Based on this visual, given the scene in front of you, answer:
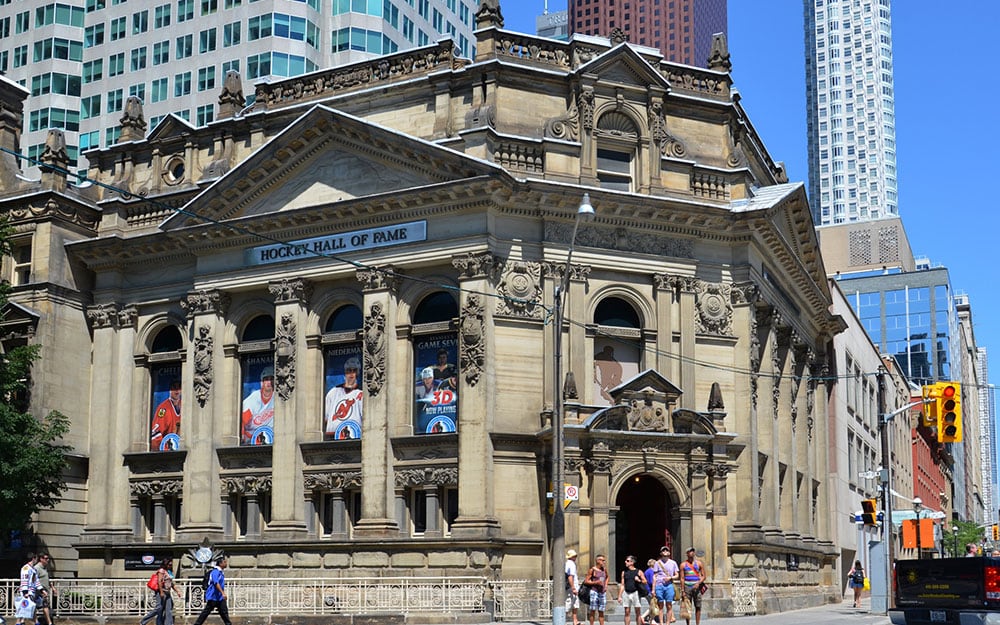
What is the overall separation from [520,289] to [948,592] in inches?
788

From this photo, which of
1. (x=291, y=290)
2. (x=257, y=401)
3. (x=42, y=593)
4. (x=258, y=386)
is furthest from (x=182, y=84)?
(x=42, y=593)

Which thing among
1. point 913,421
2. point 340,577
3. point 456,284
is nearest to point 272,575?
point 340,577

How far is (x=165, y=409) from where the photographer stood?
49.6m

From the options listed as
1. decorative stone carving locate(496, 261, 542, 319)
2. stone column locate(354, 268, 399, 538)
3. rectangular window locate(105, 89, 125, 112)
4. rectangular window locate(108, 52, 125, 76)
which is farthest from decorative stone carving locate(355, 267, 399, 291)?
rectangular window locate(108, 52, 125, 76)

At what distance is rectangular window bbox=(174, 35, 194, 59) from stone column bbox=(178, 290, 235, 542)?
35.0 m

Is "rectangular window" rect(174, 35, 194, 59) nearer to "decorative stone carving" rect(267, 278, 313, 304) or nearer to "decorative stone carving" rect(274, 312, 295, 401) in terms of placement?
"decorative stone carving" rect(267, 278, 313, 304)

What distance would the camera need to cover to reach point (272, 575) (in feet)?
146

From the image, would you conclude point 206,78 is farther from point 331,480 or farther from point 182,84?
point 331,480

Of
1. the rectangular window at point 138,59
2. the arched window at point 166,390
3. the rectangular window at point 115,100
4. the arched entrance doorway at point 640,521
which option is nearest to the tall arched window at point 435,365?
the arched entrance doorway at point 640,521

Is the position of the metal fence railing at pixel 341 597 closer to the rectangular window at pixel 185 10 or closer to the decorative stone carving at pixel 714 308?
the decorative stone carving at pixel 714 308

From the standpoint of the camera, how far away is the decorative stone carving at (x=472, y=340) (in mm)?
42125

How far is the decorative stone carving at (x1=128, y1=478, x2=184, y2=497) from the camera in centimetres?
4825

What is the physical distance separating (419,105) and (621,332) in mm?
11010

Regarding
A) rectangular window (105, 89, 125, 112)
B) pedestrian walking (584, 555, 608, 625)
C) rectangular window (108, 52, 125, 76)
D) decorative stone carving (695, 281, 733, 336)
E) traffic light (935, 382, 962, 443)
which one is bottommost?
pedestrian walking (584, 555, 608, 625)
